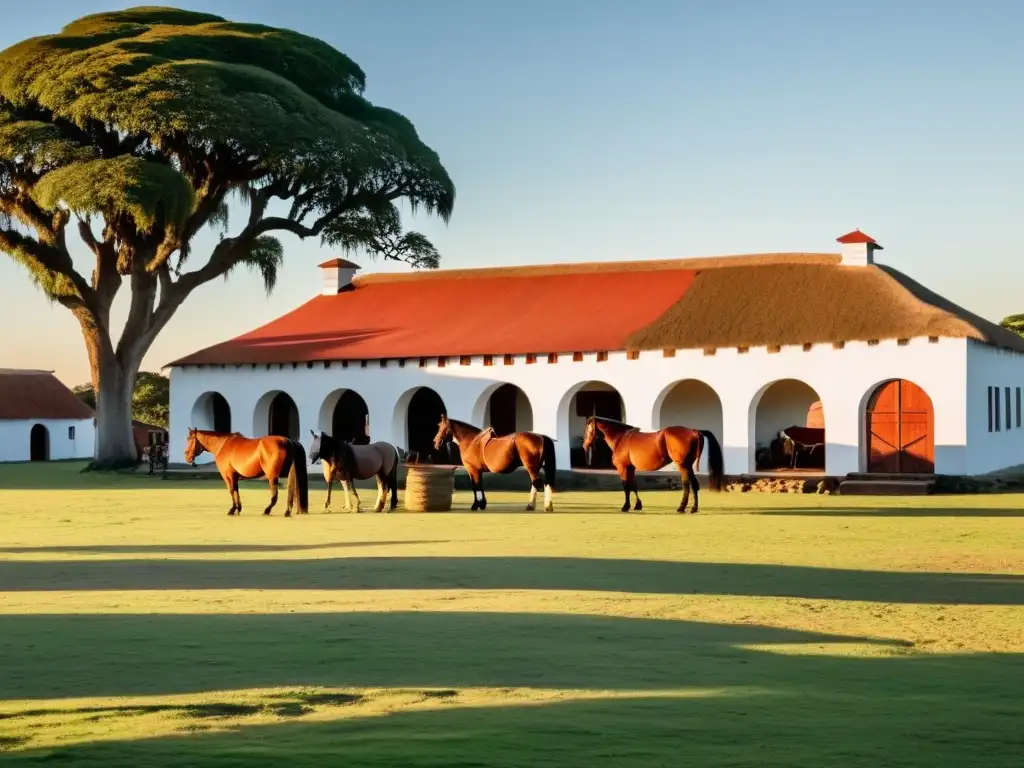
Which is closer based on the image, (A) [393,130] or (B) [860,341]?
(B) [860,341]

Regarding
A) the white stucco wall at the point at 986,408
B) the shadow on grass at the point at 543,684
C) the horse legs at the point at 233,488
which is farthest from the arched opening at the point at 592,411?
the shadow on grass at the point at 543,684

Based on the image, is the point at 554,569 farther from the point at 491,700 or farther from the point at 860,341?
the point at 860,341

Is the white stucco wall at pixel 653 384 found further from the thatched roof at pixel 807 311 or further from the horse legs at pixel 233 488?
the horse legs at pixel 233 488

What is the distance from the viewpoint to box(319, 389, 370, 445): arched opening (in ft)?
125

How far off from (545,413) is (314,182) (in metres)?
11.7

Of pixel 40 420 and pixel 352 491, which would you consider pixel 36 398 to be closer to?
pixel 40 420

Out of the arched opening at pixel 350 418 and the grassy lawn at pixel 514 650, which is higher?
the arched opening at pixel 350 418

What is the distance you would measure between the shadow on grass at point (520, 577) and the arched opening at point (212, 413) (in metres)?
24.4

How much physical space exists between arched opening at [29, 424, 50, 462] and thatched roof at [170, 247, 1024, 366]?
2579 cm

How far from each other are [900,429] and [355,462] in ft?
45.1

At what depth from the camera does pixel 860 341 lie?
100 ft

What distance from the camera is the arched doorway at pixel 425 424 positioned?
123 feet

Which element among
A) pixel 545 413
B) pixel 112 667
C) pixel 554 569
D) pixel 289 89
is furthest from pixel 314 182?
pixel 112 667

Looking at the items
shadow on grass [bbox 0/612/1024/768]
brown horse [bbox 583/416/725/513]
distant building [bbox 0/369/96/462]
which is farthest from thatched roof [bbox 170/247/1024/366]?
distant building [bbox 0/369/96/462]
